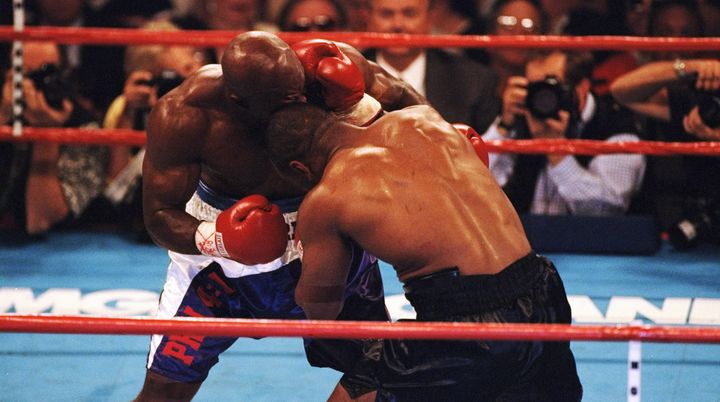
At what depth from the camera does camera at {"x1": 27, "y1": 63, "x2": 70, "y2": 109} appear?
3.74 metres

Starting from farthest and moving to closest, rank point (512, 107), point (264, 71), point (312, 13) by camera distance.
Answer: point (312, 13), point (512, 107), point (264, 71)

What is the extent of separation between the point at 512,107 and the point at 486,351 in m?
2.04

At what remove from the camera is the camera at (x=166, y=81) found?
12.0 feet

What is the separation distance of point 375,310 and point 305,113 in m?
0.55

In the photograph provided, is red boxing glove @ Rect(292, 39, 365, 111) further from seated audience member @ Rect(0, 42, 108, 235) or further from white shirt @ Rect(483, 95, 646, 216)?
seated audience member @ Rect(0, 42, 108, 235)

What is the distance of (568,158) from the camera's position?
386 cm

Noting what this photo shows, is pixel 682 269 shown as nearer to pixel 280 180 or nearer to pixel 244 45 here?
pixel 280 180

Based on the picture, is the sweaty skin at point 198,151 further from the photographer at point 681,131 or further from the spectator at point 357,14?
the spectator at point 357,14

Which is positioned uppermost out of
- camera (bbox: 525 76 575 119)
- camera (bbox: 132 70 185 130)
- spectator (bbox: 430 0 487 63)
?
camera (bbox: 525 76 575 119)

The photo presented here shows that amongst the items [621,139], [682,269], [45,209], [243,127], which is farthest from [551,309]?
[45,209]

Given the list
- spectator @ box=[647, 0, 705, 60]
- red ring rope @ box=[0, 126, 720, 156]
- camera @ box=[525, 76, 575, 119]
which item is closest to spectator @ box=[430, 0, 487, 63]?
spectator @ box=[647, 0, 705, 60]

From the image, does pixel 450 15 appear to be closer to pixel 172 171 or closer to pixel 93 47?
pixel 93 47

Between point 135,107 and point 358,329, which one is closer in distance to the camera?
point 358,329

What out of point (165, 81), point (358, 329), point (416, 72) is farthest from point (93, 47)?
point (358, 329)
